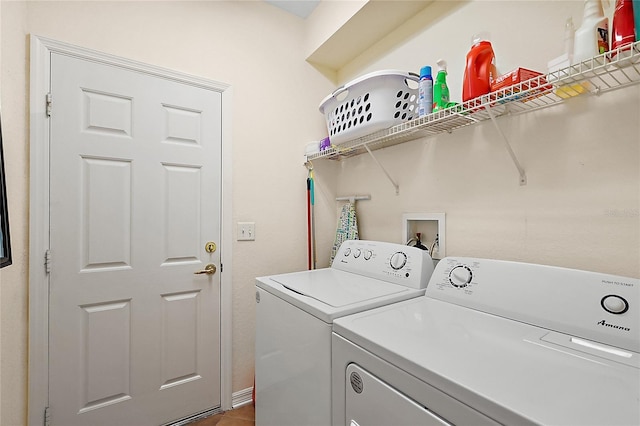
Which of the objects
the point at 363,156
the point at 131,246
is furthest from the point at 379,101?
the point at 131,246

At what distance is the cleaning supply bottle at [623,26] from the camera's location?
81 cm

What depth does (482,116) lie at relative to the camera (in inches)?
50.8

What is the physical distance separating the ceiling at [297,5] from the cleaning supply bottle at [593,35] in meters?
1.68

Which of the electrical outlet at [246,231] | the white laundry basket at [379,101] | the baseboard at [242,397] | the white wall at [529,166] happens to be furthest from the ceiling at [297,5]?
the baseboard at [242,397]

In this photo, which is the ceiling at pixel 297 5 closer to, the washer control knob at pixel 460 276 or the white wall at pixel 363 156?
the white wall at pixel 363 156

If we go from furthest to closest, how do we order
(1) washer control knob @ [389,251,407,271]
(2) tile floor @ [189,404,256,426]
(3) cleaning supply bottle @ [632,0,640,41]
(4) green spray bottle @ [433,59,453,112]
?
(2) tile floor @ [189,404,256,426]
(1) washer control knob @ [389,251,407,271]
(4) green spray bottle @ [433,59,453,112]
(3) cleaning supply bottle @ [632,0,640,41]

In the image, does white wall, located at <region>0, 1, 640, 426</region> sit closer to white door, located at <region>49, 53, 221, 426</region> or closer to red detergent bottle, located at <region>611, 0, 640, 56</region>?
white door, located at <region>49, 53, 221, 426</region>

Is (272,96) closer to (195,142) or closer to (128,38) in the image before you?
(195,142)

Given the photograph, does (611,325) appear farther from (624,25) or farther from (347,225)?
(347,225)

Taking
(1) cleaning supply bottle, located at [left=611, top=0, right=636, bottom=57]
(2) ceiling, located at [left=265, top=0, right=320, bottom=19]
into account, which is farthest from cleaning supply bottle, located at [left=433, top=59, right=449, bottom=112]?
(2) ceiling, located at [left=265, top=0, right=320, bottom=19]

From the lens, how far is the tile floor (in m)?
1.80

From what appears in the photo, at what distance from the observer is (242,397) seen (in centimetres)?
196

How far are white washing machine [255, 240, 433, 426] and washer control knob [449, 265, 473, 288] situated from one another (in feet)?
0.50

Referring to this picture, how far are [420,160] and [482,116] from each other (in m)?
0.41
